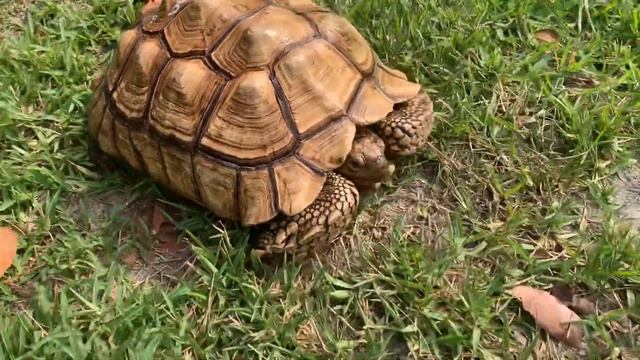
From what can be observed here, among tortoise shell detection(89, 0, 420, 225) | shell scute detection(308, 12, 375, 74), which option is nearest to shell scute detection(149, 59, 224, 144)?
tortoise shell detection(89, 0, 420, 225)

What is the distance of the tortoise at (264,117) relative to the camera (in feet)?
9.27

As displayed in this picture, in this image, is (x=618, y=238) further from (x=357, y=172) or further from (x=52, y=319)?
(x=52, y=319)

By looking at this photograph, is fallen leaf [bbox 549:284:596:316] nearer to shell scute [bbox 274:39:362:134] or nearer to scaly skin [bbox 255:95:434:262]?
scaly skin [bbox 255:95:434:262]

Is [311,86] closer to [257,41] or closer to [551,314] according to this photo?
[257,41]

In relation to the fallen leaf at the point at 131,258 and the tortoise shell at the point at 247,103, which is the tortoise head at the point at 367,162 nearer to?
the tortoise shell at the point at 247,103

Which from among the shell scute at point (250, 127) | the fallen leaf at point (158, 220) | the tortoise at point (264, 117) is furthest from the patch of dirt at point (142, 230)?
the shell scute at point (250, 127)

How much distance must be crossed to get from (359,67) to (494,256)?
0.96 m

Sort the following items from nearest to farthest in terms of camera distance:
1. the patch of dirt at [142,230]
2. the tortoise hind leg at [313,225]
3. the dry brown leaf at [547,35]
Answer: the tortoise hind leg at [313,225] → the patch of dirt at [142,230] → the dry brown leaf at [547,35]

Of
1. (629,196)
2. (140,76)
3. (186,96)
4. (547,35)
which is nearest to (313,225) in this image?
(186,96)

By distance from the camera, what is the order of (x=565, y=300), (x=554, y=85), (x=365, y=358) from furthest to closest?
(x=554, y=85), (x=565, y=300), (x=365, y=358)

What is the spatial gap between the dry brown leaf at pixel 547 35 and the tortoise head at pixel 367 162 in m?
1.18

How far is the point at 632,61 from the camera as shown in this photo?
353 cm

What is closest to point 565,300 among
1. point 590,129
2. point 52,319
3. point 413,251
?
point 413,251

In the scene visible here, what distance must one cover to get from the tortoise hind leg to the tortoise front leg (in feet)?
1.02
